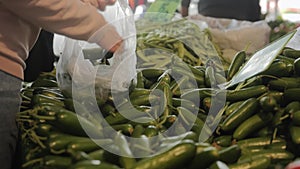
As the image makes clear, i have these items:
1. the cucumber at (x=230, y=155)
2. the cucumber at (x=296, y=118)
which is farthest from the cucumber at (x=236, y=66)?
the cucumber at (x=230, y=155)

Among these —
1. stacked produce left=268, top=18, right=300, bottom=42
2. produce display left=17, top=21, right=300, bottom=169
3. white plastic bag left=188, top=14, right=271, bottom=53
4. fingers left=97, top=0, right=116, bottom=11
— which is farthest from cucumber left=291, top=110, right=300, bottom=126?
stacked produce left=268, top=18, right=300, bottom=42

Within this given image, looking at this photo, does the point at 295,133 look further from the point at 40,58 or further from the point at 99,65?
the point at 40,58

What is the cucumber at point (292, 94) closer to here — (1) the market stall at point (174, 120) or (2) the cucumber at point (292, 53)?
(1) the market stall at point (174, 120)

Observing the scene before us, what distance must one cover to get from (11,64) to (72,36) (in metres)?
0.19

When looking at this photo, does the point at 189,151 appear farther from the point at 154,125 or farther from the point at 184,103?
the point at 184,103

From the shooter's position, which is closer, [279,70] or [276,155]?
[276,155]

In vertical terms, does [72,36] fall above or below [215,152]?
above

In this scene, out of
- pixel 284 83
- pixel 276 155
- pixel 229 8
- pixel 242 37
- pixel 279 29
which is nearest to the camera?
pixel 276 155

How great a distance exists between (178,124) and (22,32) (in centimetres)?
51

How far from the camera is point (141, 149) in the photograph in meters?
0.96

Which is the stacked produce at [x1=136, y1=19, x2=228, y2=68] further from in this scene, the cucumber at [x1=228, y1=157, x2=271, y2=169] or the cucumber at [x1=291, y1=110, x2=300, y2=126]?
the cucumber at [x1=228, y1=157, x2=271, y2=169]

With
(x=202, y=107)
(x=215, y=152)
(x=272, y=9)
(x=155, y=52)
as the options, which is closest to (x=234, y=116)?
(x=202, y=107)

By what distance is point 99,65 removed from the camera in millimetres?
1357

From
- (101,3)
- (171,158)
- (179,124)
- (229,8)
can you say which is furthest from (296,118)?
(229,8)
